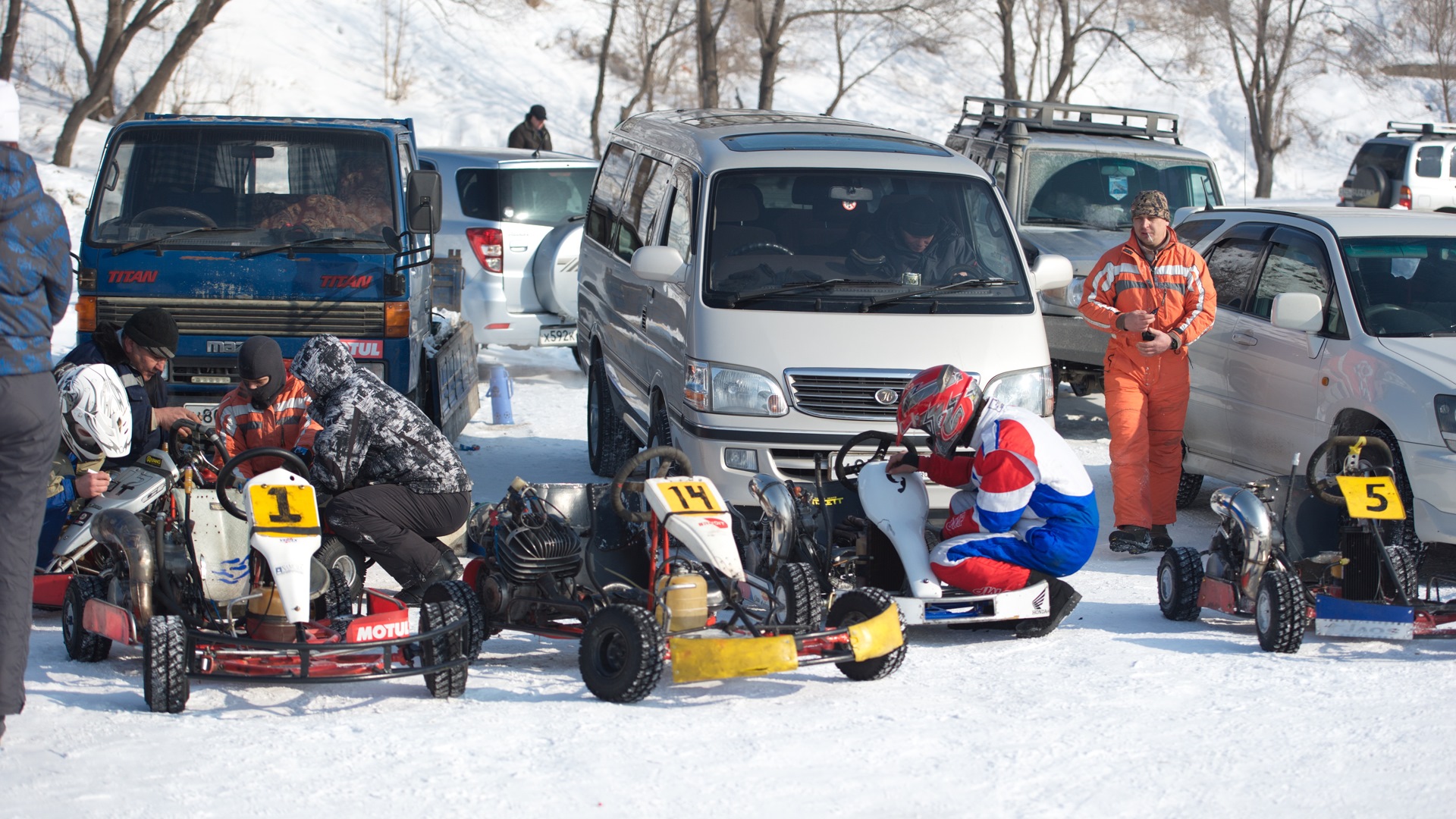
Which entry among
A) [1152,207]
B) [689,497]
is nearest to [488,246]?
[1152,207]

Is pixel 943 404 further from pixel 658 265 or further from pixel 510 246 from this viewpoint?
pixel 510 246

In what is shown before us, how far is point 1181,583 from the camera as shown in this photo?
22.0 feet

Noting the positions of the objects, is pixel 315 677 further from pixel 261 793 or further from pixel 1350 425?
pixel 1350 425

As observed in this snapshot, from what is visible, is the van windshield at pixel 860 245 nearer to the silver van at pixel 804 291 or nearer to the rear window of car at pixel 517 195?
the silver van at pixel 804 291

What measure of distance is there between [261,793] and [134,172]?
5.63 m

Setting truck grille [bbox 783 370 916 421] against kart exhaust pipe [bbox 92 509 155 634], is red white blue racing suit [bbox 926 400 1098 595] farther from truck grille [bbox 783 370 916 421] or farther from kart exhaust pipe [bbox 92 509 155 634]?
kart exhaust pipe [bbox 92 509 155 634]

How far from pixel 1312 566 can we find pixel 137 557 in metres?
4.93

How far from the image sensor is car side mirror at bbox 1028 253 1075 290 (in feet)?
27.5

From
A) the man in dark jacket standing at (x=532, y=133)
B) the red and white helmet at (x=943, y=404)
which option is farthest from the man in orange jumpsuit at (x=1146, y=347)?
the man in dark jacket standing at (x=532, y=133)

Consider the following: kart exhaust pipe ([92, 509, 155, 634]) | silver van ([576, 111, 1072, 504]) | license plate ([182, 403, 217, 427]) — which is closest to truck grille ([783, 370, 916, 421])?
silver van ([576, 111, 1072, 504])

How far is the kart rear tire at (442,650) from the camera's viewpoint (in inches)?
211

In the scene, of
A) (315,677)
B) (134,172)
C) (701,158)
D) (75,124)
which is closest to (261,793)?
(315,677)

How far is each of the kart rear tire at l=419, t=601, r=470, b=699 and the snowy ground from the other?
6cm

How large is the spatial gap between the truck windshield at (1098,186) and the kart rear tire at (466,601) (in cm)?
845
